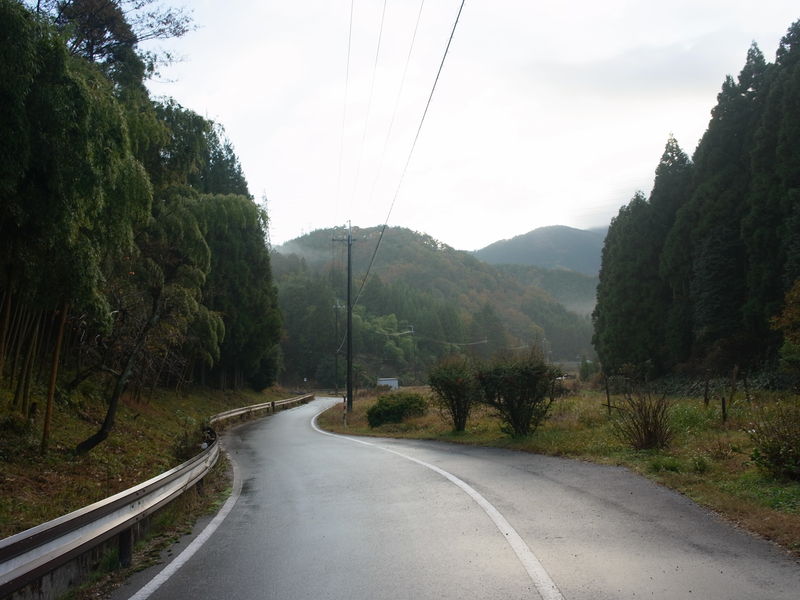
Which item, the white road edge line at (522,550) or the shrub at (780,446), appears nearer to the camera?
the white road edge line at (522,550)

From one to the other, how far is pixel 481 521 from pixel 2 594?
15.7 feet

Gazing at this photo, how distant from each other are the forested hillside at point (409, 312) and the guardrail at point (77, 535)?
242 feet

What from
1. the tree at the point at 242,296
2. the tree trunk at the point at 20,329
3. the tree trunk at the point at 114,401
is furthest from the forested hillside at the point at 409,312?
the tree trunk at the point at 20,329

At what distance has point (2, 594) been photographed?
405 centimetres

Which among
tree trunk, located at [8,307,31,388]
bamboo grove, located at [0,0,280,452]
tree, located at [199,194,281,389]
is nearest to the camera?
bamboo grove, located at [0,0,280,452]

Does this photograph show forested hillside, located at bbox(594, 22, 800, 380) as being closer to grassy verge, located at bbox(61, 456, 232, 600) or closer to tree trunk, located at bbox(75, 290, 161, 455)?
grassy verge, located at bbox(61, 456, 232, 600)

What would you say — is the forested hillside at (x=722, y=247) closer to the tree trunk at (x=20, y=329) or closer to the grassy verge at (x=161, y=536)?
the grassy verge at (x=161, y=536)

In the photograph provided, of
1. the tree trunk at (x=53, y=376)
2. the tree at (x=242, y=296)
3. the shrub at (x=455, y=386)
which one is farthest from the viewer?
the tree at (x=242, y=296)

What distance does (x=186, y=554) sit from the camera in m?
6.44

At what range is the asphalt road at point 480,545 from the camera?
4988 mm

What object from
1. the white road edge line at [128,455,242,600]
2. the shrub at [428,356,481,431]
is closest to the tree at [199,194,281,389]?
the shrub at [428,356,481,431]

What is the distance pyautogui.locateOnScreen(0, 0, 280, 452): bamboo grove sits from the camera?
7.12 m

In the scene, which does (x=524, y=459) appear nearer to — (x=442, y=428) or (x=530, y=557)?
(x=530, y=557)

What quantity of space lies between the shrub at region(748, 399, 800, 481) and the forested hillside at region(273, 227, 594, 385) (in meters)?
72.4
